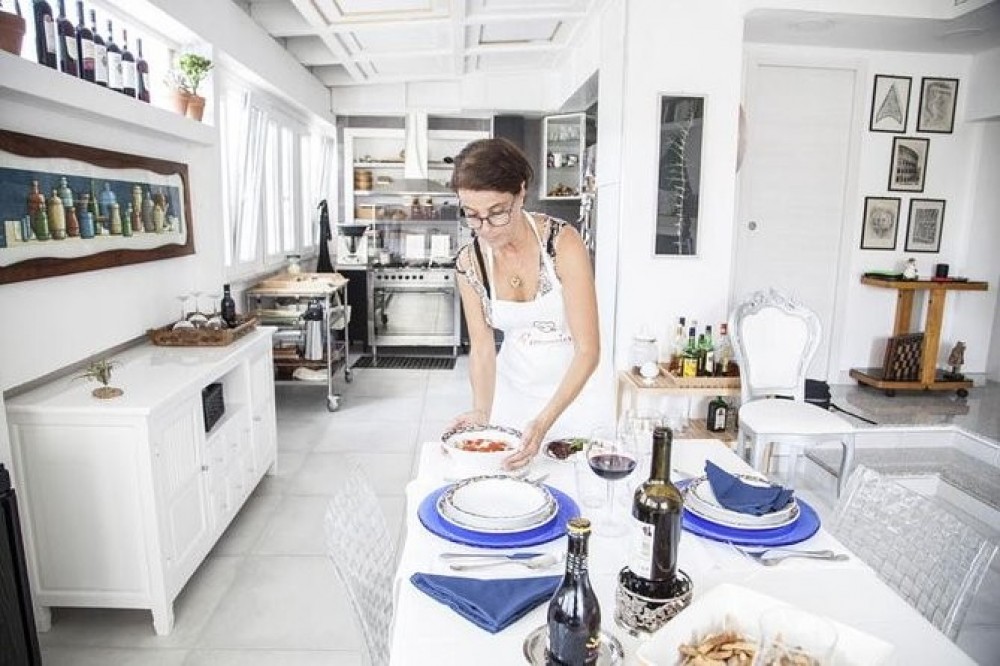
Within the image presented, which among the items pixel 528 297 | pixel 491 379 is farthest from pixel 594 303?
pixel 491 379

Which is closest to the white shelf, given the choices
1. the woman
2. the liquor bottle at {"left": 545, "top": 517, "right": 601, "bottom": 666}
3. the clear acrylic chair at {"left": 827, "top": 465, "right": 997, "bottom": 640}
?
the woman

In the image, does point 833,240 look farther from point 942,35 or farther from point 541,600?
point 541,600

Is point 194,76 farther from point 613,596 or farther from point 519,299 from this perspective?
point 613,596

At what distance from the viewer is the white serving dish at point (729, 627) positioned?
88cm

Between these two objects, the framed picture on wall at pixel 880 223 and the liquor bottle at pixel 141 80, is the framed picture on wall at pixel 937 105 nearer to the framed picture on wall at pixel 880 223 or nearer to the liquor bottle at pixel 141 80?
the framed picture on wall at pixel 880 223

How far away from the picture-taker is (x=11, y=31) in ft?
6.99

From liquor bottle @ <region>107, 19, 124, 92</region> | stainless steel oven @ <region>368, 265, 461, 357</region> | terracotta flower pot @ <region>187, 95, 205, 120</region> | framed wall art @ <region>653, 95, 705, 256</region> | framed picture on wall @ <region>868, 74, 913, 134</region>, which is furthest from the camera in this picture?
stainless steel oven @ <region>368, 265, 461, 357</region>

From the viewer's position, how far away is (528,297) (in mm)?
2143

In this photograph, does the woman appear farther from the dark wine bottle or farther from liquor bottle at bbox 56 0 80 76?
the dark wine bottle

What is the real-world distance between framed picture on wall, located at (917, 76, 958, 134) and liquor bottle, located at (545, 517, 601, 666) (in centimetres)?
570

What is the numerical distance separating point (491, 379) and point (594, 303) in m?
0.43

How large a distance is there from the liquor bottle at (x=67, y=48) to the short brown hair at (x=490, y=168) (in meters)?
1.77

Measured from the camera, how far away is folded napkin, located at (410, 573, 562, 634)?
41.4 inches

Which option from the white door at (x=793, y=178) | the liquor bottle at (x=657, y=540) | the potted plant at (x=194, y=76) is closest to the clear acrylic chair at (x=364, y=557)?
the liquor bottle at (x=657, y=540)
